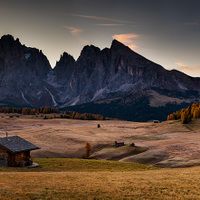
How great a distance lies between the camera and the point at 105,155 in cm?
7912

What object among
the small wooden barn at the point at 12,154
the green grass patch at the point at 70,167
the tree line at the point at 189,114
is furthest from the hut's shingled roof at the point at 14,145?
the tree line at the point at 189,114

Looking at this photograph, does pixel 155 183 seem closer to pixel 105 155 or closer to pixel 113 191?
pixel 113 191

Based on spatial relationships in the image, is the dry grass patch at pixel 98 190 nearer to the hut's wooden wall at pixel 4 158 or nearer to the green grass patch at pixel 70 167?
the green grass patch at pixel 70 167

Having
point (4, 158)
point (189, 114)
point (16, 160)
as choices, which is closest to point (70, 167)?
point (16, 160)

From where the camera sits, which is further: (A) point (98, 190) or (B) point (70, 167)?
(B) point (70, 167)

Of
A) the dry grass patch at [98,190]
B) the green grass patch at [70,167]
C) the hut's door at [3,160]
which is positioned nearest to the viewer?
the dry grass patch at [98,190]

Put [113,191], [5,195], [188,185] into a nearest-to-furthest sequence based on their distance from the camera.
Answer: [5,195]
[113,191]
[188,185]

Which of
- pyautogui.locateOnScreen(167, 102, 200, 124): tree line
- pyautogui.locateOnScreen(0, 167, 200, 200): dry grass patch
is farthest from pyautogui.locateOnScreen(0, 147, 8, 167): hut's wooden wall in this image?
pyautogui.locateOnScreen(167, 102, 200, 124): tree line

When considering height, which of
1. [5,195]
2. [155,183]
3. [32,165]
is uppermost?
[5,195]

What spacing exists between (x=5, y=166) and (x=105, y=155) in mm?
39961

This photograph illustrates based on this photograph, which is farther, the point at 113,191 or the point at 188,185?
the point at 188,185

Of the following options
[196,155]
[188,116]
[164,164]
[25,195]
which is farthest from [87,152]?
[188,116]

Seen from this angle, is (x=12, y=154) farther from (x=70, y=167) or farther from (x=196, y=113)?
(x=196, y=113)

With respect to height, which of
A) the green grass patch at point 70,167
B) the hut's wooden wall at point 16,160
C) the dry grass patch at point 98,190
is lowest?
the green grass patch at point 70,167
